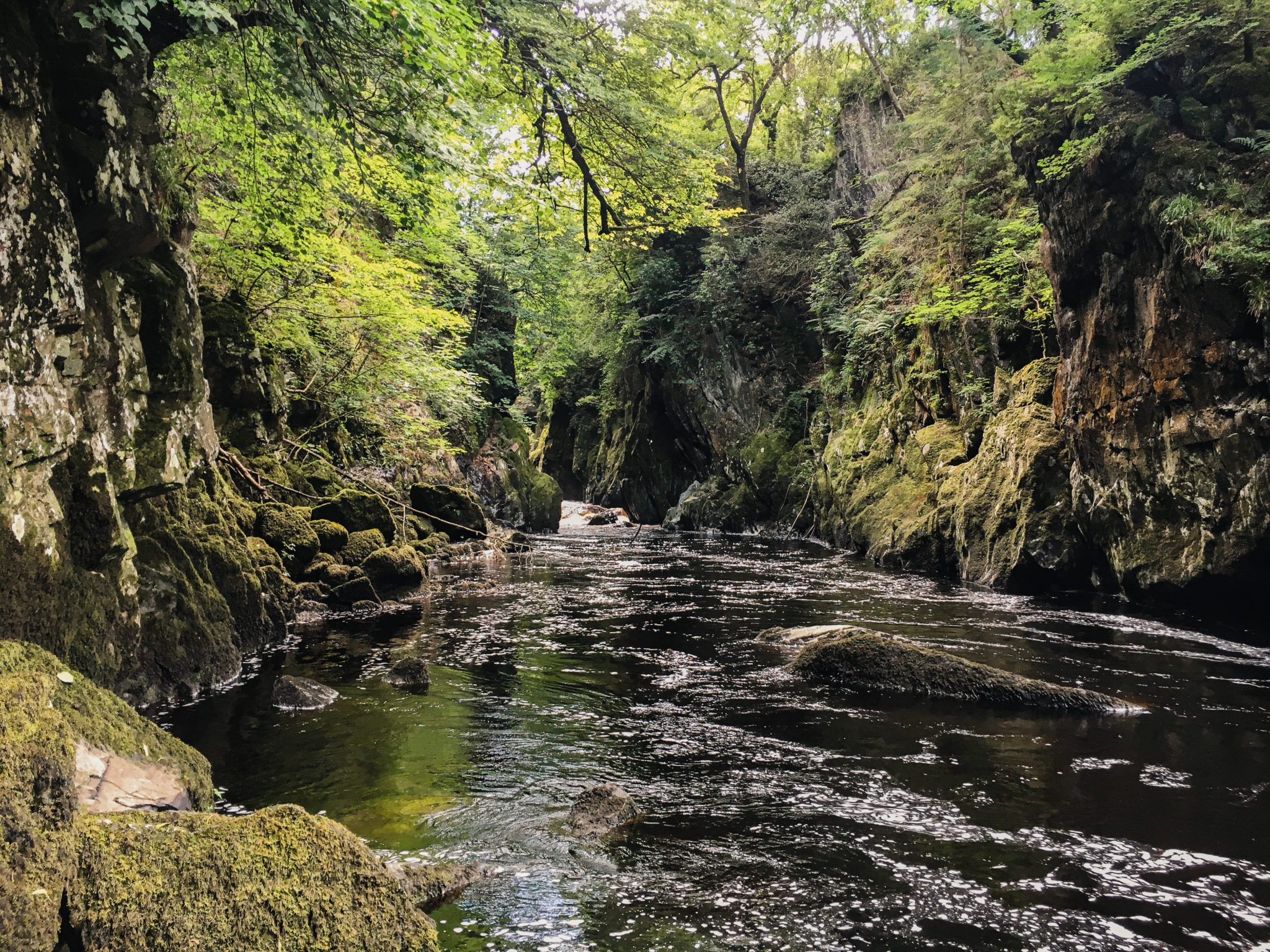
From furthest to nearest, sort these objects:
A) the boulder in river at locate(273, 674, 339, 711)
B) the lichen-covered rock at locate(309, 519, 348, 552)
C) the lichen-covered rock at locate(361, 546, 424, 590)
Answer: the lichen-covered rock at locate(361, 546, 424, 590) → the lichen-covered rock at locate(309, 519, 348, 552) → the boulder in river at locate(273, 674, 339, 711)

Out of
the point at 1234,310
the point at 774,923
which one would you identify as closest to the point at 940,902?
the point at 774,923

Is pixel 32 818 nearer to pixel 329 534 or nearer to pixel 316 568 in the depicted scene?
pixel 316 568

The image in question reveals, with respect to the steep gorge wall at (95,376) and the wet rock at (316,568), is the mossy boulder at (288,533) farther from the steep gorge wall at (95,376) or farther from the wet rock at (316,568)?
the steep gorge wall at (95,376)

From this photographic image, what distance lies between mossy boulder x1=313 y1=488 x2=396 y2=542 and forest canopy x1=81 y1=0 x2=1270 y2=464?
8.80 feet

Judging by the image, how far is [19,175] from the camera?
14.1 feet

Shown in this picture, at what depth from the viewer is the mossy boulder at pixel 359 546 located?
40.9 feet

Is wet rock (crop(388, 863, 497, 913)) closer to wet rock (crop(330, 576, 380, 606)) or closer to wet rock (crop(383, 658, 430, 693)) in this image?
wet rock (crop(383, 658, 430, 693))

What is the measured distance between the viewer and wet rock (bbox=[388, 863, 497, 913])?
3.36 meters

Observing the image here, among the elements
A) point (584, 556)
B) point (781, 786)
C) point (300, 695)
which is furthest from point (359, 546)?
point (781, 786)

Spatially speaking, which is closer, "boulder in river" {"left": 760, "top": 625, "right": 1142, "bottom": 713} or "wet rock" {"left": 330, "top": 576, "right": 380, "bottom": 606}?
"boulder in river" {"left": 760, "top": 625, "right": 1142, "bottom": 713}

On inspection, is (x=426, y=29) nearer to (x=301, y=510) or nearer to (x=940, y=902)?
(x=940, y=902)

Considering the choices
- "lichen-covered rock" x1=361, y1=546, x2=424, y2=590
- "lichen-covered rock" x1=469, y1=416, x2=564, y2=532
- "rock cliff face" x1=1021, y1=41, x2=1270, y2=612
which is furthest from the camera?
"lichen-covered rock" x1=469, y1=416, x2=564, y2=532

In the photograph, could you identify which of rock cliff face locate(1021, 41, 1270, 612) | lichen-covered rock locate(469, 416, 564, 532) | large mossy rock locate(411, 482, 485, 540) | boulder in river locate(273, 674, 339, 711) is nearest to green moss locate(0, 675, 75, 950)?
boulder in river locate(273, 674, 339, 711)

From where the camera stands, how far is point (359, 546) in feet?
41.5
